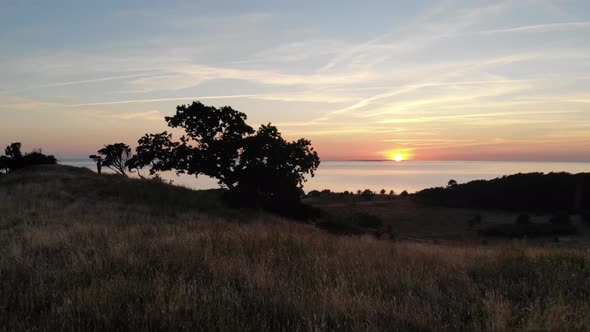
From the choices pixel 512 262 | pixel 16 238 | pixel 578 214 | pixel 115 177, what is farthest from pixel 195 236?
pixel 578 214

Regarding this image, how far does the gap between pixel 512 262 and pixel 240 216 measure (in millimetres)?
18680

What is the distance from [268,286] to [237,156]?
23.5 meters

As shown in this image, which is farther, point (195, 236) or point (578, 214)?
point (578, 214)

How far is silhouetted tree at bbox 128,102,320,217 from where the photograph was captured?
2739cm

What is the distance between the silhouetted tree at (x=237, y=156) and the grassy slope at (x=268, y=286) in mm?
18136

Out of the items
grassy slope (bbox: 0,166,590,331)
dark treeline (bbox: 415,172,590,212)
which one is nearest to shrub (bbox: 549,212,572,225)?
dark treeline (bbox: 415,172,590,212)

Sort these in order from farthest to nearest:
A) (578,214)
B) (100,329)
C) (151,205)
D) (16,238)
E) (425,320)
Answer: (578,214)
(151,205)
(16,238)
(425,320)
(100,329)

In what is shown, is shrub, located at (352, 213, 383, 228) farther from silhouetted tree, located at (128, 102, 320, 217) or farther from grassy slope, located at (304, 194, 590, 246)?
silhouetted tree, located at (128, 102, 320, 217)

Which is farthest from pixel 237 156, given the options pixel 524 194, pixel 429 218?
pixel 524 194

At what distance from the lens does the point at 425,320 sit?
4.07 m

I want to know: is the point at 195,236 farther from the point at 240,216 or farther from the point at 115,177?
the point at 115,177

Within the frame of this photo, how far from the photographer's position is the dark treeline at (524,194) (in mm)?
43094

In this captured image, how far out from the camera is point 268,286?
5.15m

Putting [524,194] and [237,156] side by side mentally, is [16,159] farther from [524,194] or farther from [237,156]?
[524,194]
